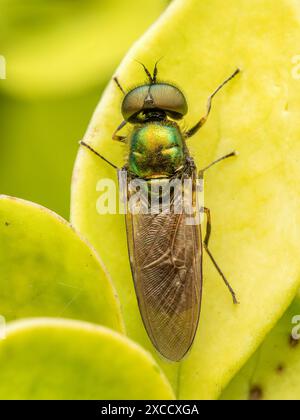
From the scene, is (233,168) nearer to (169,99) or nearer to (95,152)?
(95,152)

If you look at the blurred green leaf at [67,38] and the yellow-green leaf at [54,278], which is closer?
the yellow-green leaf at [54,278]

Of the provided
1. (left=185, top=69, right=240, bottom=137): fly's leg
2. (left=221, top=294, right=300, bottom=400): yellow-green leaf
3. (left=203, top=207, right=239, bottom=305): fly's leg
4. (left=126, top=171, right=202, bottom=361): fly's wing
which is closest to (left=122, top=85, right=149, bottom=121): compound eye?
(left=185, top=69, right=240, bottom=137): fly's leg

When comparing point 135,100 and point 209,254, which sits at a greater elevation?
point 135,100

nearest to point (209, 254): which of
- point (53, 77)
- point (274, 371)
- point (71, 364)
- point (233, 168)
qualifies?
point (233, 168)

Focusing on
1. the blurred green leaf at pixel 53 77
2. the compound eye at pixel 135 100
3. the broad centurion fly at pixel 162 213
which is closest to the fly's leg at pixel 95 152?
the broad centurion fly at pixel 162 213

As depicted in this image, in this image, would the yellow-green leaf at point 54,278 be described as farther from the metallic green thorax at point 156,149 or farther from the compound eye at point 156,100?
the metallic green thorax at point 156,149
